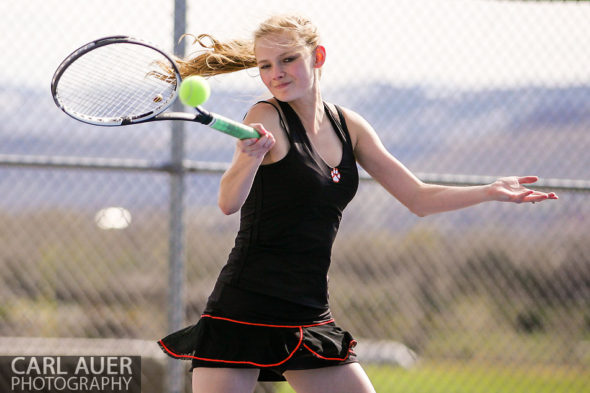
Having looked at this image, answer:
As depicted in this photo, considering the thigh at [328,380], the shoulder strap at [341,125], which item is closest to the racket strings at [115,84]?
the shoulder strap at [341,125]

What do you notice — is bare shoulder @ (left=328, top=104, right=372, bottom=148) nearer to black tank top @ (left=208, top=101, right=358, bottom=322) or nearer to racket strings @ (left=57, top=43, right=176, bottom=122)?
black tank top @ (left=208, top=101, right=358, bottom=322)

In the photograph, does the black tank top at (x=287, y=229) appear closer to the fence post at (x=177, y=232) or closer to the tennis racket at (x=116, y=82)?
the tennis racket at (x=116, y=82)

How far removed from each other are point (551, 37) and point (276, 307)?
306cm

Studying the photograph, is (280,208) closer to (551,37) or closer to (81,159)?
(81,159)

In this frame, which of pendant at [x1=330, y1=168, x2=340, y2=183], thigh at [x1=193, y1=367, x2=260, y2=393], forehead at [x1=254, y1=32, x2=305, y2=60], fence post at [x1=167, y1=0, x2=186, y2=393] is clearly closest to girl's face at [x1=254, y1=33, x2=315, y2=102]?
forehead at [x1=254, y1=32, x2=305, y2=60]

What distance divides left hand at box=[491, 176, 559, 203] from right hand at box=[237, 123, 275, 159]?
2.73ft

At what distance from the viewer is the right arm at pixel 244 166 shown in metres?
2.25

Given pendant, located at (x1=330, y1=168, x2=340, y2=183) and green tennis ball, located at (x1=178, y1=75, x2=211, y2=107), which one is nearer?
green tennis ball, located at (x1=178, y1=75, x2=211, y2=107)

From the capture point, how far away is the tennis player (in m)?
2.46

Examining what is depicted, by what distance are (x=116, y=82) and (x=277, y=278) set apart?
3.19 feet

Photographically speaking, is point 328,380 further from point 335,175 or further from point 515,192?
point 515,192

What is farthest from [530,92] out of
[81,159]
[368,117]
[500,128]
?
[81,159]

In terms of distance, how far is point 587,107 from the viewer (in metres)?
4.97

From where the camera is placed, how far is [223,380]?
96.3 inches
